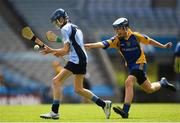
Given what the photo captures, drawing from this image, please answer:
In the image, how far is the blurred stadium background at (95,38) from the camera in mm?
30438

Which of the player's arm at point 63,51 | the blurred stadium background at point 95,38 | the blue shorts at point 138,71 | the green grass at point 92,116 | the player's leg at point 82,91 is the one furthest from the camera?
the blurred stadium background at point 95,38

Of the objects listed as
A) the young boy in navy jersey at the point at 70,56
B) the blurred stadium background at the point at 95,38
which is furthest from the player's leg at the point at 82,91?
the blurred stadium background at the point at 95,38

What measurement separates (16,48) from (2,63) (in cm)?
108

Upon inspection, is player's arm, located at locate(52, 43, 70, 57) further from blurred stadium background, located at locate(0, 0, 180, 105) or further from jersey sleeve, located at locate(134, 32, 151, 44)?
blurred stadium background, located at locate(0, 0, 180, 105)

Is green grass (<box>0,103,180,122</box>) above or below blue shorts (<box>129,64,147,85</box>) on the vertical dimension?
below

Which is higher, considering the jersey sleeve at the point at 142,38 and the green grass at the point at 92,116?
the jersey sleeve at the point at 142,38

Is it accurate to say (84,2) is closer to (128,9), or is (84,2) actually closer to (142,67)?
(128,9)

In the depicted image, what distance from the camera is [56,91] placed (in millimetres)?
12617

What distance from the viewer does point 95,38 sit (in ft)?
100

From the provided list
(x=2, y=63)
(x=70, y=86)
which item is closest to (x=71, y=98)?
(x=70, y=86)

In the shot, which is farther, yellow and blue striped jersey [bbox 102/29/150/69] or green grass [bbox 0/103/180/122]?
yellow and blue striped jersey [bbox 102/29/150/69]

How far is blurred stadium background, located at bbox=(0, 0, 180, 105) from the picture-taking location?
3044cm

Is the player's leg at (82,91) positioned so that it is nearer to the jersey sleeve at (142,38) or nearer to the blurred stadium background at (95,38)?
the jersey sleeve at (142,38)

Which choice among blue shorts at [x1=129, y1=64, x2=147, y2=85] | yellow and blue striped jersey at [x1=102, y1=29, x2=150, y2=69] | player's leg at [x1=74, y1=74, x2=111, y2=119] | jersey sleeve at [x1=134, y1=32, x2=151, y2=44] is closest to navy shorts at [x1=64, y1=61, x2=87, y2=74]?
player's leg at [x1=74, y1=74, x2=111, y2=119]
